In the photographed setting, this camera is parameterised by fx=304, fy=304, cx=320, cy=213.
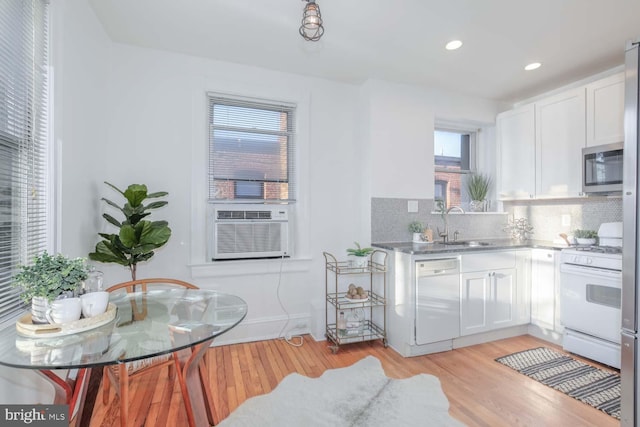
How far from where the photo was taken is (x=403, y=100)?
10.7 ft

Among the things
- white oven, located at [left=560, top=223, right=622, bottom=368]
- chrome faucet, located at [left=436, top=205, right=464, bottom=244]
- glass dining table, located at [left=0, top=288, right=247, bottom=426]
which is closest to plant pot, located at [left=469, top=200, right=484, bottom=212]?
chrome faucet, located at [left=436, top=205, right=464, bottom=244]

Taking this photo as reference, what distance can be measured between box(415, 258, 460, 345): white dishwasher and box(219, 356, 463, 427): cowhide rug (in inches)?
17.1

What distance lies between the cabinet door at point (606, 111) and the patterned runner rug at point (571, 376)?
190cm

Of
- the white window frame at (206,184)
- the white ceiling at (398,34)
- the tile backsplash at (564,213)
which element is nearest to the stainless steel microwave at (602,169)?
the tile backsplash at (564,213)

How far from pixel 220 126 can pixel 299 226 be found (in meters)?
1.22

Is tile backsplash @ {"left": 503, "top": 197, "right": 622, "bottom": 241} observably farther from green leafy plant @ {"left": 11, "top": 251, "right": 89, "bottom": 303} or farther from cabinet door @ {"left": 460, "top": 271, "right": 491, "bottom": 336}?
green leafy plant @ {"left": 11, "top": 251, "right": 89, "bottom": 303}

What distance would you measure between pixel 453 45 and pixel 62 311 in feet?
10.1

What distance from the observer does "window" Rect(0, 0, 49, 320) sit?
4.59 ft

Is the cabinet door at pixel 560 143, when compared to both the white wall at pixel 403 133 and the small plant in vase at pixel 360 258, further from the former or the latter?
the small plant in vase at pixel 360 258

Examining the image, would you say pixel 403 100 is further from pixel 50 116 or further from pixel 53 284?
pixel 53 284

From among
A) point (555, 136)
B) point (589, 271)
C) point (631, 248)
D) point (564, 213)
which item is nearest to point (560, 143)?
point (555, 136)

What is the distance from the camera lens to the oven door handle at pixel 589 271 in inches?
91.6

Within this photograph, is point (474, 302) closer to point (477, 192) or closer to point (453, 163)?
point (477, 192)

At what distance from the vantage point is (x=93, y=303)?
1.25m
